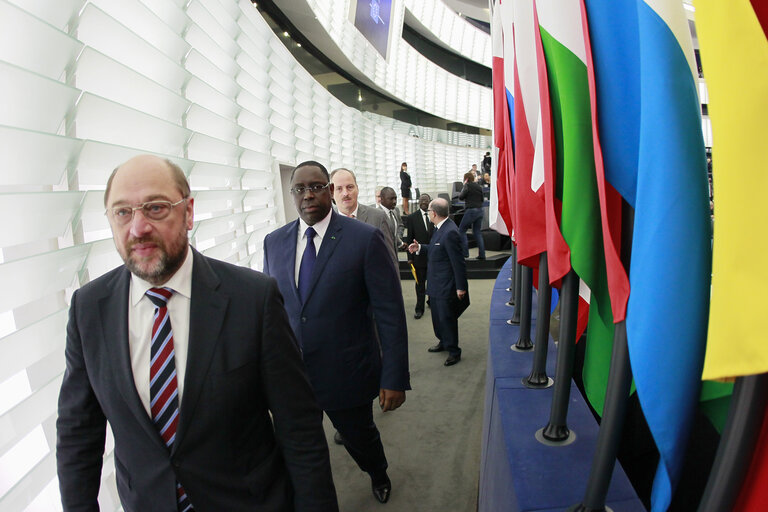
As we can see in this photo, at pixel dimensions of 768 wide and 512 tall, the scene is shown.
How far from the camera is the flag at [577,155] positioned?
49.3 inches

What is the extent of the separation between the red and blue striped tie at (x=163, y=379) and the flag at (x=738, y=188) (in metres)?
1.39

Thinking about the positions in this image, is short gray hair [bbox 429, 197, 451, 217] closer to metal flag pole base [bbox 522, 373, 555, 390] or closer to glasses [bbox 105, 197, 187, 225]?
metal flag pole base [bbox 522, 373, 555, 390]

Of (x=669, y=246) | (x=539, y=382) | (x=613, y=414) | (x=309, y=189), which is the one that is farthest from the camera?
(x=309, y=189)

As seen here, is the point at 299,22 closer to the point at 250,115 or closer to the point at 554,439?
the point at 250,115

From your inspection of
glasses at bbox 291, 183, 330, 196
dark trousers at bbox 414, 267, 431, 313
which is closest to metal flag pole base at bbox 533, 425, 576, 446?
glasses at bbox 291, 183, 330, 196

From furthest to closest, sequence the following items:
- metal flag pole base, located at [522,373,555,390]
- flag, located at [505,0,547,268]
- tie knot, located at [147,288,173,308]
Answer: metal flag pole base, located at [522,373,555,390], flag, located at [505,0,547,268], tie knot, located at [147,288,173,308]

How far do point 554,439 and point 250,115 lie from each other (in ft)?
11.6

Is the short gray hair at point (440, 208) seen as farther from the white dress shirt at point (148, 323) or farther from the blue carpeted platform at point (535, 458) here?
the white dress shirt at point (148, 323)

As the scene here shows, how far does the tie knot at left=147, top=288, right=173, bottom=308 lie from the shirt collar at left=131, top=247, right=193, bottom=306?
2 centimetres

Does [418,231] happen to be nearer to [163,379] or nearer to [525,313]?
[525,313]

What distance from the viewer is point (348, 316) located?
96.1 inches

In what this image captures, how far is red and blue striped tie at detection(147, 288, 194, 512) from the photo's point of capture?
4.34 ft

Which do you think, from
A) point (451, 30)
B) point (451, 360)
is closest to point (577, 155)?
point (451, 360)

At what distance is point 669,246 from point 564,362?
736mm
